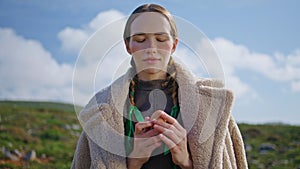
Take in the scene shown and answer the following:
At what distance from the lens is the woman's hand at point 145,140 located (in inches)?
107

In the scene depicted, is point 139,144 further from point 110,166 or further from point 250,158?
point 250,158

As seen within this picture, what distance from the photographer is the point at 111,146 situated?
301 cm

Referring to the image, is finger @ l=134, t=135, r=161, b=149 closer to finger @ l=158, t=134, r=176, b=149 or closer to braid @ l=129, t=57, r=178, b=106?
finger @ l=158, t=134, r=176, b=149

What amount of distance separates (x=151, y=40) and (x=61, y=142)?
45.9 ft

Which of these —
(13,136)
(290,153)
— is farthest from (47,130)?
(290,153)

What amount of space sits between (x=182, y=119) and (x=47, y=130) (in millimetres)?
15639

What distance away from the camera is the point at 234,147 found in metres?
3.37

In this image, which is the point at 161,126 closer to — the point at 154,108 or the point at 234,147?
the point at 154,108

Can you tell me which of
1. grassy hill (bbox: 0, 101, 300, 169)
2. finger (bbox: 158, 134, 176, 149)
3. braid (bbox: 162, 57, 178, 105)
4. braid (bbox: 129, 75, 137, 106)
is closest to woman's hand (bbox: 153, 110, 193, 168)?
finger (bbox: 158, 134, 176, 149)

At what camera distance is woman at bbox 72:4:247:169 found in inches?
111

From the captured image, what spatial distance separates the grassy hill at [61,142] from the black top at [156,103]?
873 centimetres

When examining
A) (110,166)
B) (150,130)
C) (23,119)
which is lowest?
(110,166)

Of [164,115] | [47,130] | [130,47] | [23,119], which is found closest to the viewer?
[164,115]

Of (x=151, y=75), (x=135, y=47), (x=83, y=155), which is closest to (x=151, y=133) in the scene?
(x=151, y=75)
